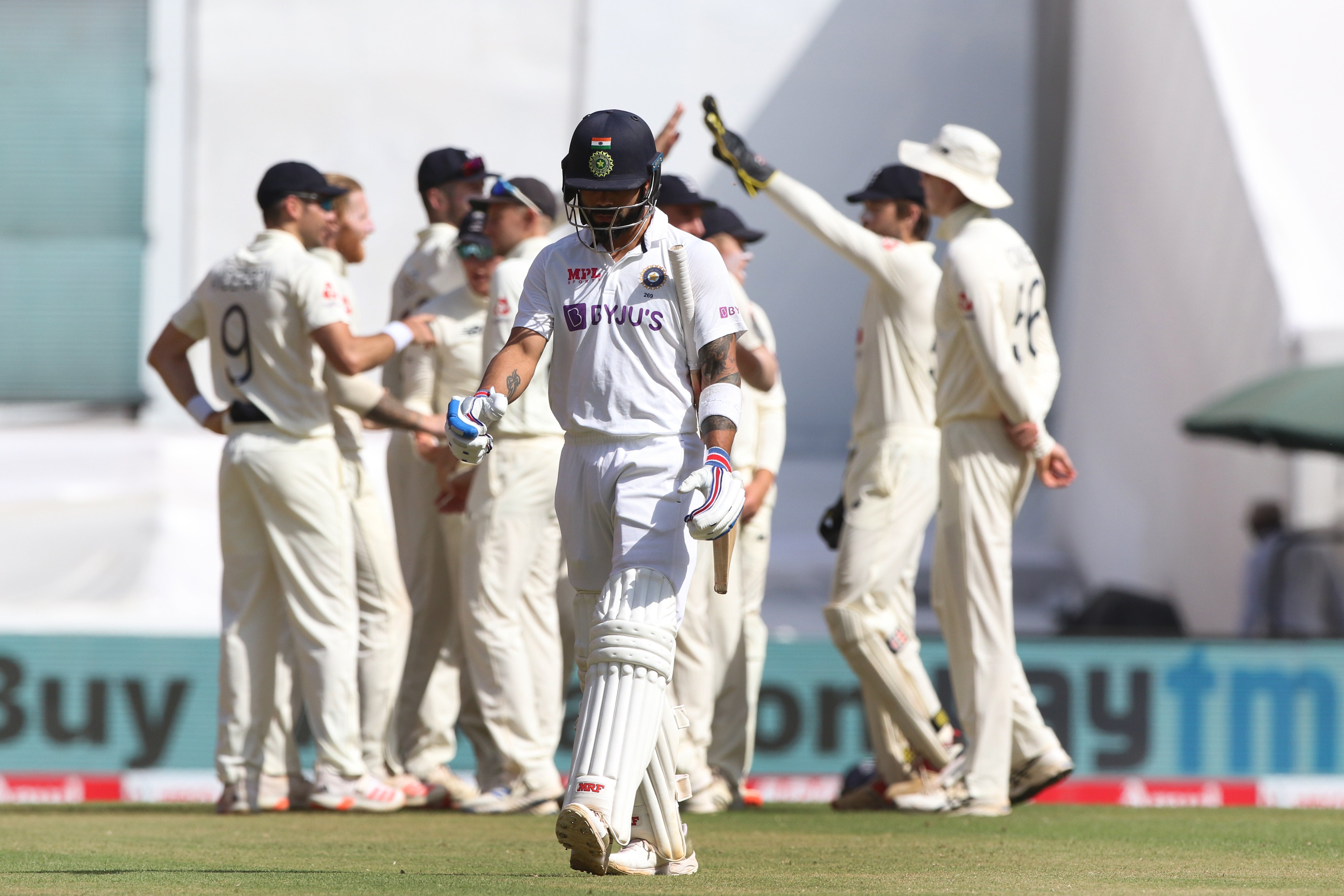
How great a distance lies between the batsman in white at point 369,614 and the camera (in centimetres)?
615

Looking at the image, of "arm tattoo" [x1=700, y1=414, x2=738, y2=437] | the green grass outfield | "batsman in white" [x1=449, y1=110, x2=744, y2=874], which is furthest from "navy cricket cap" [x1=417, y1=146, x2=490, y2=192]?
"arm tattoo" [x1=700, y1=414, x2=738, y2=437]

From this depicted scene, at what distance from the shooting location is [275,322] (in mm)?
5934

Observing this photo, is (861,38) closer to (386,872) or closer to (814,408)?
(814,408)

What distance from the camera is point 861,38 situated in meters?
14.1

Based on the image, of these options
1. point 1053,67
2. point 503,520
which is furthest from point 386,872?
point 1053,67

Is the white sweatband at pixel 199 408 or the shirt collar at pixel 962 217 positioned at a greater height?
the shirt collar at pixel 962 217

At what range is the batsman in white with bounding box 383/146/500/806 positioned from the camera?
679 cm

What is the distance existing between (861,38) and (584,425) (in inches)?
419

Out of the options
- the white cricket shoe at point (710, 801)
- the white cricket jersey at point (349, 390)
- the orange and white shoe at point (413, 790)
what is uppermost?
the white cricket jersey at point (349, 390)

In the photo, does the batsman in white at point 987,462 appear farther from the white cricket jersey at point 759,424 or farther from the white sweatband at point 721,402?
the white sweatband at point 721,402

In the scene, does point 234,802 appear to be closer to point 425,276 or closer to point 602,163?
point 425,276

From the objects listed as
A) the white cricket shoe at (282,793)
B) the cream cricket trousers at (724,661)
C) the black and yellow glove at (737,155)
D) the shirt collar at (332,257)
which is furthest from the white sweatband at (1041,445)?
the white cricket shoe at (282,793)

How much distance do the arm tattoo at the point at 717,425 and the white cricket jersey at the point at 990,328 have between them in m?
1.82

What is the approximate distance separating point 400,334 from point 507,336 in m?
0.51
